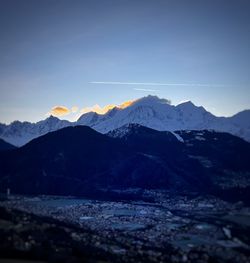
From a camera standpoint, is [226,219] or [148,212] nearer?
[226,219]

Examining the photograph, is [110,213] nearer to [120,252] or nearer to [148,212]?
[148,212]

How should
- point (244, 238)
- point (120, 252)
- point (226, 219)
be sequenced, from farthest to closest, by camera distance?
point (226, 219) → point (244, 238) → point (120, 252)

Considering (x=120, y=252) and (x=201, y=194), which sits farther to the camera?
(x=201, y=194)

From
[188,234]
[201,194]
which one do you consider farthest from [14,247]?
[201,194]

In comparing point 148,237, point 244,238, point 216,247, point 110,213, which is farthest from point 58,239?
point 110,213

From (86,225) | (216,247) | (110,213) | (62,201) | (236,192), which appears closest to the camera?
(216,247)

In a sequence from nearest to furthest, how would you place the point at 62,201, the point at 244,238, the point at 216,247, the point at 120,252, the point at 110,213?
the point at 120,252 → the point at 216,247 → the point at 244,238 → the point at 110,213 → the point at 62,201

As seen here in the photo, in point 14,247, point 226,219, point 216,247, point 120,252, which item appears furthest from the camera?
point 226,219

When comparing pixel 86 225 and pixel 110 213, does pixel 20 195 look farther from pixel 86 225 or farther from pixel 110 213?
pixel 86 225
